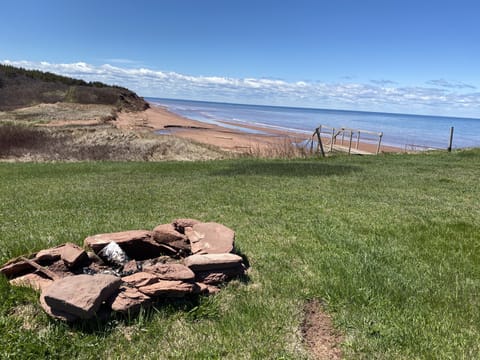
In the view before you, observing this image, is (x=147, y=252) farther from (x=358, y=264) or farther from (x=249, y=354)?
(x=358, y=264)

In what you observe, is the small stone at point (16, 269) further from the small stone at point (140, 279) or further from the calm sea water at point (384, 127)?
the calm sea water at point (384, 127)

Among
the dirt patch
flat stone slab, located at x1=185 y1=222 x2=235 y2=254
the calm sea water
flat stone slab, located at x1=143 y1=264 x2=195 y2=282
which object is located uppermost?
the calm sea water

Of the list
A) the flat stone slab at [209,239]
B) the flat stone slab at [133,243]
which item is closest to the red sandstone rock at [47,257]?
the flat stone slab at [133,243]

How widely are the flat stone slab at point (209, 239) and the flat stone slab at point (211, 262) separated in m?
0.23

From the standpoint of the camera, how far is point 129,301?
3.72m

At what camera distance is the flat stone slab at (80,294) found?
3416 millimetres

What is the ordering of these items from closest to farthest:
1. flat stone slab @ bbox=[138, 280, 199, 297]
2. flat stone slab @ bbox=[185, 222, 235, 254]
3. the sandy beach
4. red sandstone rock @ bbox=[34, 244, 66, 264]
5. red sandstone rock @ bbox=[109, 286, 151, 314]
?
1. red sandstone rock @ bbox=[109, 286, 151, 314]
2. flat stone slab @ bbox=[138, 280, 199, 297]
3. red sandstone rock @ bbox=[34, 244, 66, 264]
4. flat stone slab @ bbox=[185, 222, 235, 254]
5. the sandy beach

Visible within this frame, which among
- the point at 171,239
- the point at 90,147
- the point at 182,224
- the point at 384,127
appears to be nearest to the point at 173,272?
the point at 171,239

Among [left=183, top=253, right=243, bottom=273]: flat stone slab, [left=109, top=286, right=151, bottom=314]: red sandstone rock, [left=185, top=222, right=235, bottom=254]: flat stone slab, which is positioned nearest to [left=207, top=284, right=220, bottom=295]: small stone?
[left=183, top=253, right=243, bottom=273]: flat stone slab

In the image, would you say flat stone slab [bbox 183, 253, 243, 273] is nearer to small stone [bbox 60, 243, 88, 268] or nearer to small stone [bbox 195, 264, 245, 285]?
small stone [bbox 195, 264, 245, 285]

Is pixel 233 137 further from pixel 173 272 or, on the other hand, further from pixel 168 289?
pixel 168 289

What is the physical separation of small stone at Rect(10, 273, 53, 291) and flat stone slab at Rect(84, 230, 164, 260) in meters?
0.67

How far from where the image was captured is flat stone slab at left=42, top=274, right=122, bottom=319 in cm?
342

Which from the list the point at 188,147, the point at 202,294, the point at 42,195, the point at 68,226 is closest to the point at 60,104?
the point at 188,147
